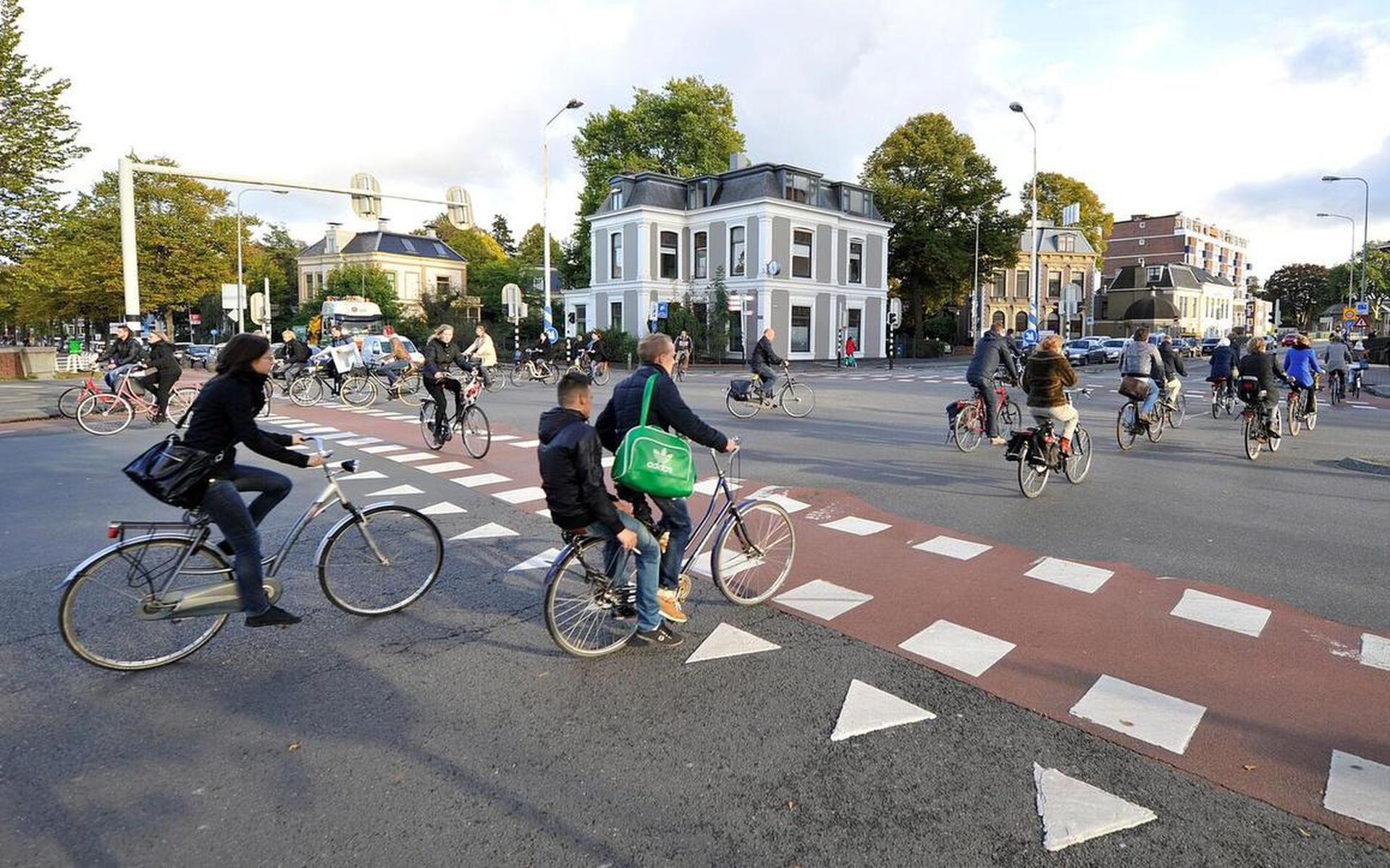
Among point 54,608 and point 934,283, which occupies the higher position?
point 934,283

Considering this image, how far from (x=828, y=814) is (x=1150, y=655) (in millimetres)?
2486

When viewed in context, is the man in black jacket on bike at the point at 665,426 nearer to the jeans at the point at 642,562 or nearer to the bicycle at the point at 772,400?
the jeans at the point at 642,562

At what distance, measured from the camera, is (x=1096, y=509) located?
8.38 meters

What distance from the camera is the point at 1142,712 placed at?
3938 mm

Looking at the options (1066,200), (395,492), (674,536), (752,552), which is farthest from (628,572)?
(1066,200)

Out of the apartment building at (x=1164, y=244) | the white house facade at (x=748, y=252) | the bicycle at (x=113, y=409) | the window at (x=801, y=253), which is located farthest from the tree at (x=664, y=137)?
the apartment building at (x=1164, y=244)

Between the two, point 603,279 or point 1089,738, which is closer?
point 1089,738

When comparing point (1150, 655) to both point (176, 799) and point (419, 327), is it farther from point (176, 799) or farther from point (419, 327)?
point (419, 327)

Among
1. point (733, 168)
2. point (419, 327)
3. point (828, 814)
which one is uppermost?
point (733, 168)

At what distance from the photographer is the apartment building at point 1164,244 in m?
104

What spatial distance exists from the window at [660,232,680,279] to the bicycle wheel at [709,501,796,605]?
1622 inches

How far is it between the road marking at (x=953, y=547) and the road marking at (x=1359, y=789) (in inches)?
123

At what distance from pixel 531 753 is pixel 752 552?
7.31 feet

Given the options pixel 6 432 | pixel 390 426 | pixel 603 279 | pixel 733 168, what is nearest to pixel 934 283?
pixel 733 168
